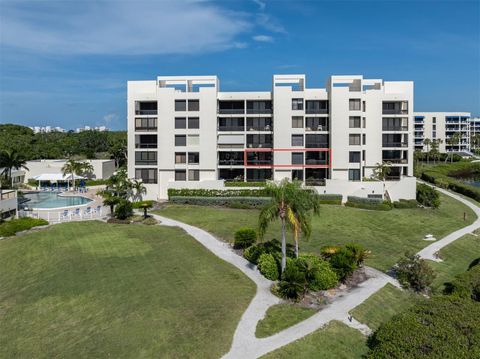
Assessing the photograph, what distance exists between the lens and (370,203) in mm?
54031

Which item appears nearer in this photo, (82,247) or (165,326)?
(165,326)

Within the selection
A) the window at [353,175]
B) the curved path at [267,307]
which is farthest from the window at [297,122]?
the curved path at [267,307]

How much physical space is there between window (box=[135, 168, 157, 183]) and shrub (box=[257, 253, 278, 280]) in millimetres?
35782

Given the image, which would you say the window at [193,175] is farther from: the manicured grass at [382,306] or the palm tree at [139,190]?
the manicured grass at [382,306]

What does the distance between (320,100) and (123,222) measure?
117 feet

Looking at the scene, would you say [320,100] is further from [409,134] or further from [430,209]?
[430,209]

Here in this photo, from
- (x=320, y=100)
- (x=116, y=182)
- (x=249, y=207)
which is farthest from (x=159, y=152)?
(x=320, y=100)

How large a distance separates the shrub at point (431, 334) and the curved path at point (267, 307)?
8.48 feet

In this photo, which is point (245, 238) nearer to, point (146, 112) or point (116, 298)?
point (116, 298)

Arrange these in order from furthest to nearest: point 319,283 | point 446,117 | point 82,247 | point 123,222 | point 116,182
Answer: point 446,117
point 116,182
point 123,222
point 82,247
point 319,283

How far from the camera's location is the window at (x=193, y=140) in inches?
2470

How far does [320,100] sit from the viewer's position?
2507 inches

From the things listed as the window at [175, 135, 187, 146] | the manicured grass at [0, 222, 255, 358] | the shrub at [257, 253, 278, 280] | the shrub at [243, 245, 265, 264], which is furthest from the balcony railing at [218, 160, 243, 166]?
the shrub at [257, 253, 278, 280]

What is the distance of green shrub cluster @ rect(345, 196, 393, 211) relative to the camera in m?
52.6
